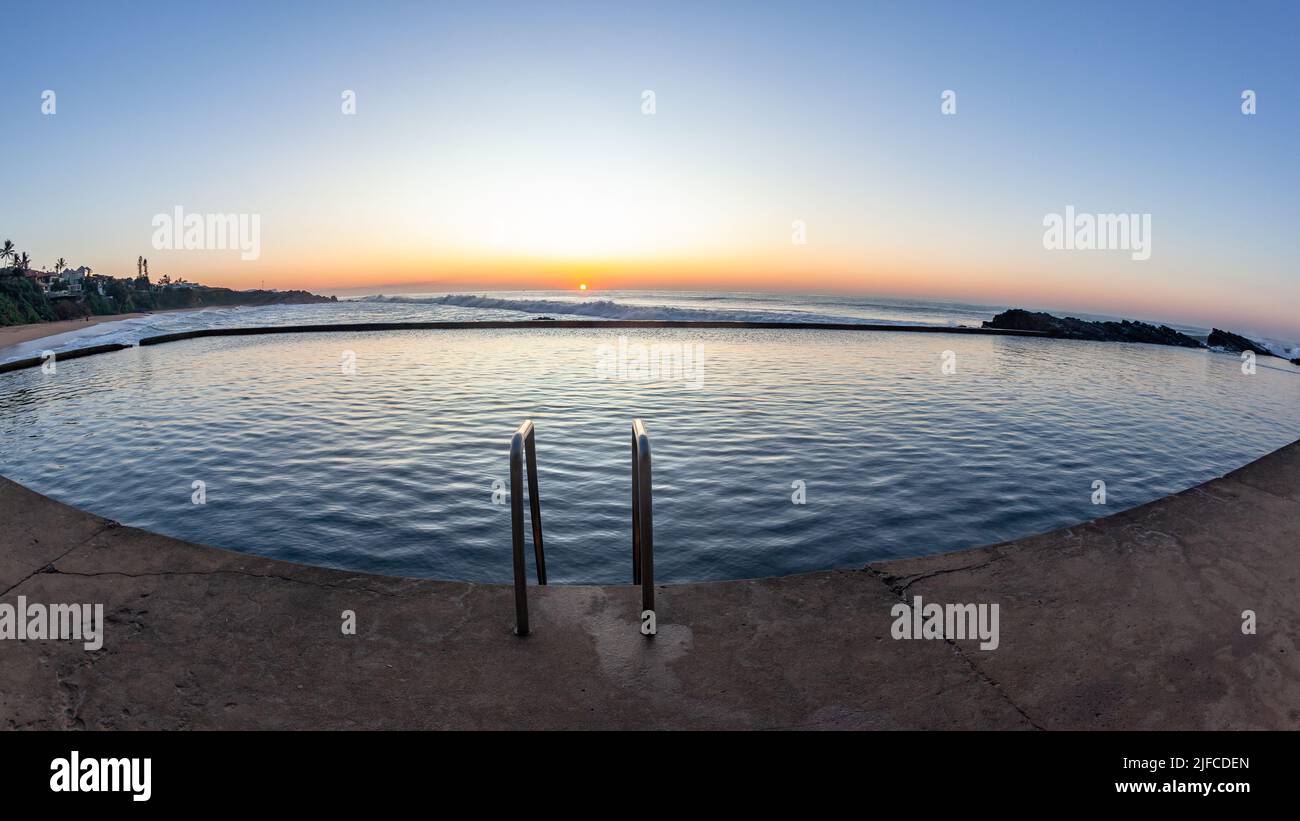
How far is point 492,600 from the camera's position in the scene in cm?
347

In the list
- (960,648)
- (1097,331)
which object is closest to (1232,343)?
(1097,331)

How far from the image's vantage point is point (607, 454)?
8.38 metres

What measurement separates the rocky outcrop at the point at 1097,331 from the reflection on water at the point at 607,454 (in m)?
25.3

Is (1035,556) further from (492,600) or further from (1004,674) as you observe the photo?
(492,600)

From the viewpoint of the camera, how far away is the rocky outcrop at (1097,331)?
132ft

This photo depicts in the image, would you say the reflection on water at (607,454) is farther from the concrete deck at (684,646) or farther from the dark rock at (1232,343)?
the dark rock at (1232,343)

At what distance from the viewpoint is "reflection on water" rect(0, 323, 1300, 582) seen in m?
5.69

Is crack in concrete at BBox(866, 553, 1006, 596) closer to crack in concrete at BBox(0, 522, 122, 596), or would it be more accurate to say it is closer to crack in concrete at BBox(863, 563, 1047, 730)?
crack in concrete at BBox(863, 563, 1047, 730)

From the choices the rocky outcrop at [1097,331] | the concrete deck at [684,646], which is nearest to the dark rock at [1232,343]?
the rocky outcrop at [1097,331]

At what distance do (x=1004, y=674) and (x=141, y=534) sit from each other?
4817 millimetres

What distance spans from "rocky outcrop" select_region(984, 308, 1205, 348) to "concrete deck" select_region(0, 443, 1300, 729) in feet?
139

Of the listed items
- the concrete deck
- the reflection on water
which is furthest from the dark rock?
the concrete deck
